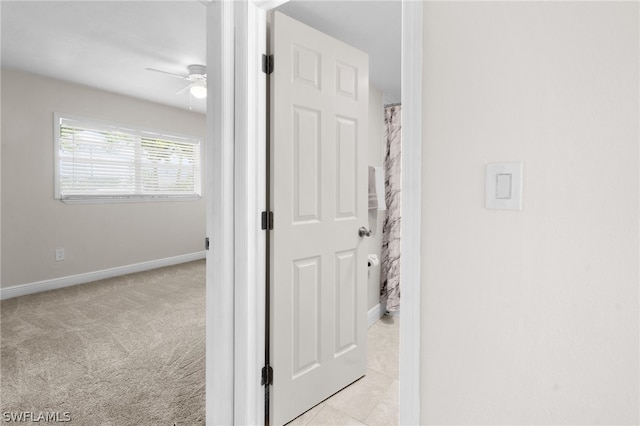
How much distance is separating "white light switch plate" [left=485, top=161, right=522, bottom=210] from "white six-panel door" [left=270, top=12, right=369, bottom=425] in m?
0.97

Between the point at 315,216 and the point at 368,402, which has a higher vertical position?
the point at 315,216

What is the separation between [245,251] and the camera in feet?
4.88

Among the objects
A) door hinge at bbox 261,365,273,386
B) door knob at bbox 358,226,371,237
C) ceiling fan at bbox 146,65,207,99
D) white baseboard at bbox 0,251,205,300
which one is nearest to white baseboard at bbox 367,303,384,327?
door knob at bbox 358,226,371,237

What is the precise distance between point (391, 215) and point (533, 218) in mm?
2443

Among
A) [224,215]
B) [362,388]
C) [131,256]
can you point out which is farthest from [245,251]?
[131,256]

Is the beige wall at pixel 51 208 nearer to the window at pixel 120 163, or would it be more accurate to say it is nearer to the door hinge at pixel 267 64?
the window at pixel 120 163

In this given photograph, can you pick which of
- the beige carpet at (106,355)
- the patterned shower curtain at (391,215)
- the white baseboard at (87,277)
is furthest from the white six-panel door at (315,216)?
Answer: the white baseboard at (87,277)

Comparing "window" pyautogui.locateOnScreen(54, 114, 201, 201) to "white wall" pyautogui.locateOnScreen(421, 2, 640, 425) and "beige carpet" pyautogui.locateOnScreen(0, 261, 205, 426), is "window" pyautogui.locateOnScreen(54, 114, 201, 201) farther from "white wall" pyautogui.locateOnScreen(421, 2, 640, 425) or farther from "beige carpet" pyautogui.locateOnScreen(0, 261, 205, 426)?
"white wall" pyautogui.locateOnScreen(421, 2, 640, 425)

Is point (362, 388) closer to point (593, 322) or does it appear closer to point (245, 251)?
point (245, 251)

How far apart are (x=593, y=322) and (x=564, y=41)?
0.63m

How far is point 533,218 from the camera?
824 millimetres

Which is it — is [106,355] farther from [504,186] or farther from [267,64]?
[504,186]

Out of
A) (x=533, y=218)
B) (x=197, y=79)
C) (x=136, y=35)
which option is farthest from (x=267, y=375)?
(x=197, y=79)

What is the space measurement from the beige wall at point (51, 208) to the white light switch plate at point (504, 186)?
176 inches
